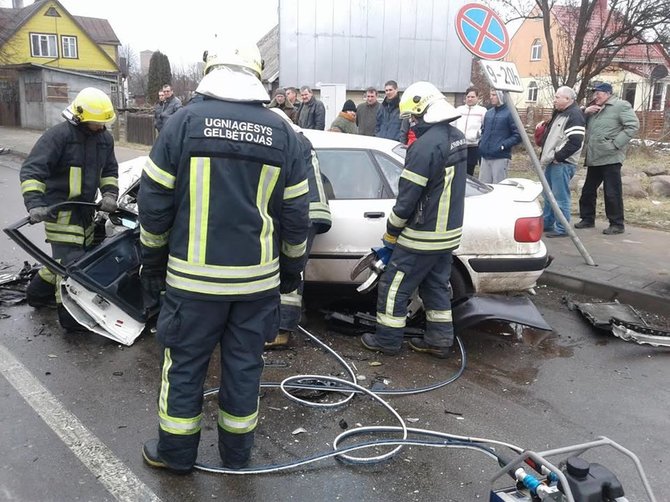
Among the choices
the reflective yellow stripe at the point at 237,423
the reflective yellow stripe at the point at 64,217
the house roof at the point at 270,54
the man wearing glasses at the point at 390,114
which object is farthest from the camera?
the house roof at the point at 270,54

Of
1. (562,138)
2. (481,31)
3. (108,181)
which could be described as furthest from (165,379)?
(562,138)

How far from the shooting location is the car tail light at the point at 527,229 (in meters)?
4.80

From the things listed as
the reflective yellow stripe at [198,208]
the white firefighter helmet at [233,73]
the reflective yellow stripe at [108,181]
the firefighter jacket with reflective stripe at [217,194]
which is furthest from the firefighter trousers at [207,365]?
the reflective yellow stripe at [108,181]

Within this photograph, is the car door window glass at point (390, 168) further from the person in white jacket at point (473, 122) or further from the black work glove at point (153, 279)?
the person in white jacket at point (473, 122)

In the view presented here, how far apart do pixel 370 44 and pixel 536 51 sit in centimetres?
3205

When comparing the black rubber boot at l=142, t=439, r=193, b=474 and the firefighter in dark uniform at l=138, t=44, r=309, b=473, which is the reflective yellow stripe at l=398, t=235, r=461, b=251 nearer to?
the firefighter in dark uniform at l=138, t=44, r=309, b=473

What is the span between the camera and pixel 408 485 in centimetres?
291

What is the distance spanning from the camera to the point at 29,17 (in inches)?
1697

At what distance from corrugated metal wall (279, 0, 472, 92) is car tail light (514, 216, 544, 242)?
1425cm

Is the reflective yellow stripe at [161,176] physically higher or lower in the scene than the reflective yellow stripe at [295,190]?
higher

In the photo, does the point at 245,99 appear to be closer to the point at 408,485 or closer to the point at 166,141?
the point at 166,141

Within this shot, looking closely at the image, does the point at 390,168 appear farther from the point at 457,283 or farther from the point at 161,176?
the point at 161,176

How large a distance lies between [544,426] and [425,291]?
4.30 ft

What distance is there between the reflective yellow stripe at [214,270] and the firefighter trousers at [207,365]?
4.7 inches
